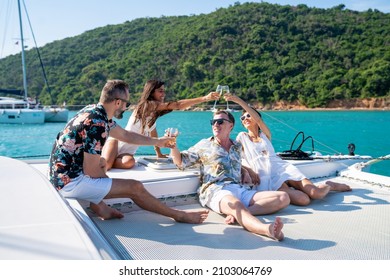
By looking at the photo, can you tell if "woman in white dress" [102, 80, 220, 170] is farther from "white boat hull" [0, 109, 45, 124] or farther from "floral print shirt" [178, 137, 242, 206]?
"white boat hull" [0, 109, 45, 124]

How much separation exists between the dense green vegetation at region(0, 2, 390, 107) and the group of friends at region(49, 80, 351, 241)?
42.4 meters

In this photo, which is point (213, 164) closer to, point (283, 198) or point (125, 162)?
point (283, 198)

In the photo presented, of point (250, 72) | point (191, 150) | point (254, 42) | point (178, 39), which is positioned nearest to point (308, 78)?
point (250, 72)

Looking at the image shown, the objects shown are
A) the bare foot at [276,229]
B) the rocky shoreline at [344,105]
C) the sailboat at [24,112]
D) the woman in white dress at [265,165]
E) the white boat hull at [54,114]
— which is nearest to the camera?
the bare foot at [276,229]

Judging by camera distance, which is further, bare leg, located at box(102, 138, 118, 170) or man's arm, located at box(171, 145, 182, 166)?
bare leg, located at box(102, 138, 118, 170)

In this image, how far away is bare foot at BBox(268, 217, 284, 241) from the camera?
2.28m

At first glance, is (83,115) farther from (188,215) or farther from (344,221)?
(344,221)

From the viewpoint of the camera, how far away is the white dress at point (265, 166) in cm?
328

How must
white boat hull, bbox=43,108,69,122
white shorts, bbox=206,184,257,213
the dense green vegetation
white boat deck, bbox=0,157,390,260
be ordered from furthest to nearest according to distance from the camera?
the dense green vegetation, white boat hull, bbox=43,108,69,122, white shorts, bbox=206,184,257,213, white boat deck, bbox=0,157,390,260

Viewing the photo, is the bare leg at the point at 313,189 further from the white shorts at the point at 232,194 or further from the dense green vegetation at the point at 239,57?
the dense green vegetation at the point at 239,57

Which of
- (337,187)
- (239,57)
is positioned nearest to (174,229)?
(337,187)

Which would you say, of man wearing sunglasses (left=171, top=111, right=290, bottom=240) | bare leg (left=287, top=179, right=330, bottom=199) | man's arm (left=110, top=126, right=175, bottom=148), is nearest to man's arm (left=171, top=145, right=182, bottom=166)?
man wearing sunglasses (left=171, top=111, right=290, bottom=240)

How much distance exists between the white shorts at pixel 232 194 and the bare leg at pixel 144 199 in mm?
149

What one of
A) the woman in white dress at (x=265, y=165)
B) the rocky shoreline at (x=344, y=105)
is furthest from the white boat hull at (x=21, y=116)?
the woman in white dress at (x=265, y=165)
